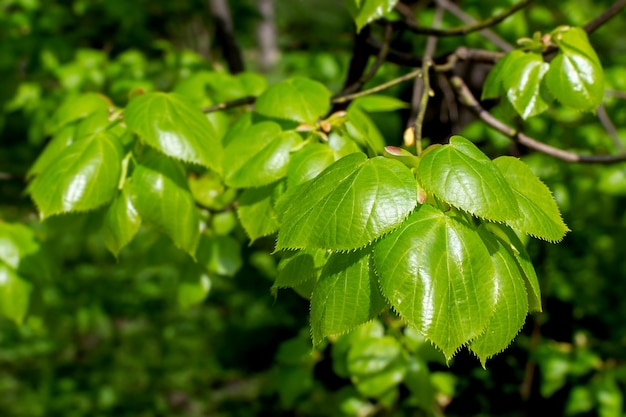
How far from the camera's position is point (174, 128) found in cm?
127

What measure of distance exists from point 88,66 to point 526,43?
2.34 metres

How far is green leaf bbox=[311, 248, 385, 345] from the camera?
2.80ft

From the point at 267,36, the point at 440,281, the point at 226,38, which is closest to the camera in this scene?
the point at 440,281

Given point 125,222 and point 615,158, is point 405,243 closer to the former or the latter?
point 125,222

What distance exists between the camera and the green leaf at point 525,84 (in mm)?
1415

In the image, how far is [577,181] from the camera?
3049 millimetres

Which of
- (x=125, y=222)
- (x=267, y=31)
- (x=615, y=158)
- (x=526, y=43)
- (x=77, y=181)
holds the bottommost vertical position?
(x=267, y=31)

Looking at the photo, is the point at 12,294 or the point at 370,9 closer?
the point at 370,9

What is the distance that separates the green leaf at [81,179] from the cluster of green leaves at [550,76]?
0.86 meters

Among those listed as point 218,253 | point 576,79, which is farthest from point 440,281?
point 218,253

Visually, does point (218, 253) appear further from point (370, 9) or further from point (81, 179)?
point (370, 9)

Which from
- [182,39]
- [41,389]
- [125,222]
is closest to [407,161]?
[125,222]

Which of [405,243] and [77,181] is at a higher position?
[405,243]

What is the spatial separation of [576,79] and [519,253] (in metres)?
0.61
